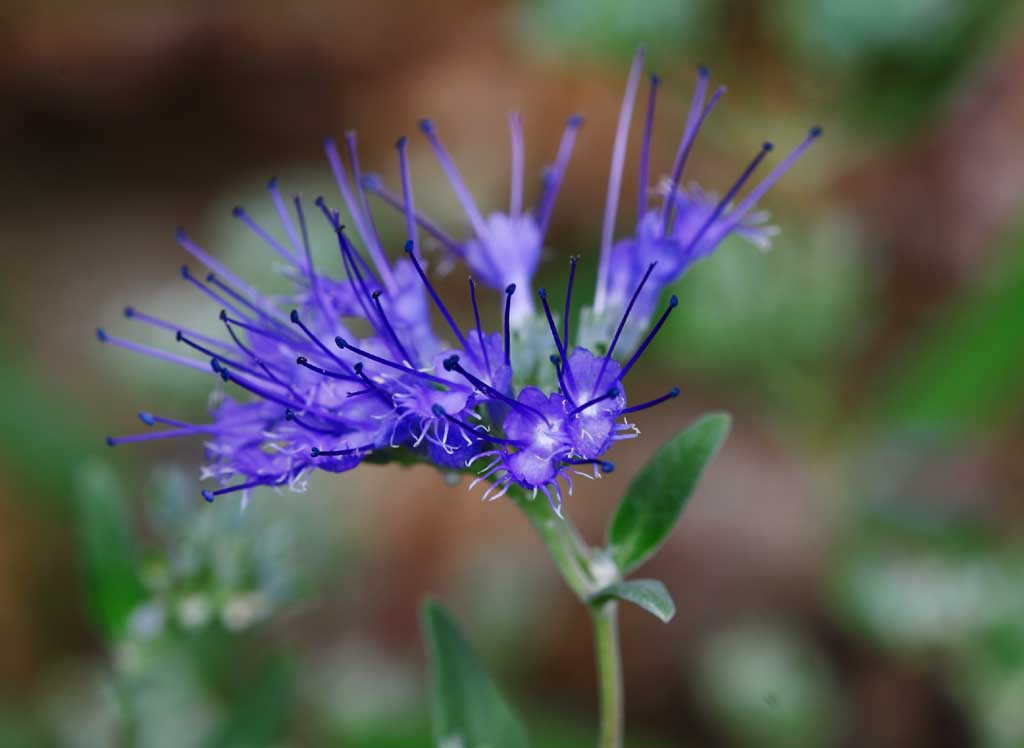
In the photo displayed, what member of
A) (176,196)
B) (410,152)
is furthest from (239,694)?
(176,196)

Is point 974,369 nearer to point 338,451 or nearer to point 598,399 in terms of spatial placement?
point 598,399

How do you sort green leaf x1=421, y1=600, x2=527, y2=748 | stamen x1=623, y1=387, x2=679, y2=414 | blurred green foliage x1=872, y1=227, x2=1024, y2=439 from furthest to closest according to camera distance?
blurred green foliage x1=872, y1=227, x2=1024, y2=439, green leaf x1=421, y1=600, x2=527, y2=748, stamen x1=623, y1=387, x2=679, y2=414

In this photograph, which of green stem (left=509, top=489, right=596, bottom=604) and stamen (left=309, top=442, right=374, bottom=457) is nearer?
stamen (left=309, top=442, right=374, bottom=457)

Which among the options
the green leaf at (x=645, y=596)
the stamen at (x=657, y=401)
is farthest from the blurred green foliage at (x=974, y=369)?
the stamen at (x=657, y=401)

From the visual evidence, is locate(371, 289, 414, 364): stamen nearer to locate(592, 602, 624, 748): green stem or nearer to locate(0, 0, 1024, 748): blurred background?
locate(592, 602, 624, 748): green stem

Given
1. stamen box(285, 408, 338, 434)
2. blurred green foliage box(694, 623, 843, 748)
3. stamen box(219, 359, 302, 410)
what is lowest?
blurred green foliage box(694, 623, 843, 748)

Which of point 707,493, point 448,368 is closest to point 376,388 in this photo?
point 448,368

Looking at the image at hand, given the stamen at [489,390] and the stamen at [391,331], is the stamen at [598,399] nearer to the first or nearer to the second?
the stamen at [489,390]

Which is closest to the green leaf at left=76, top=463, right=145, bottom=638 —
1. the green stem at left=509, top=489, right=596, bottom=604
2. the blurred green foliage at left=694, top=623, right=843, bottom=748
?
the green stem at left=509, top=489, right=596, bottom=604
